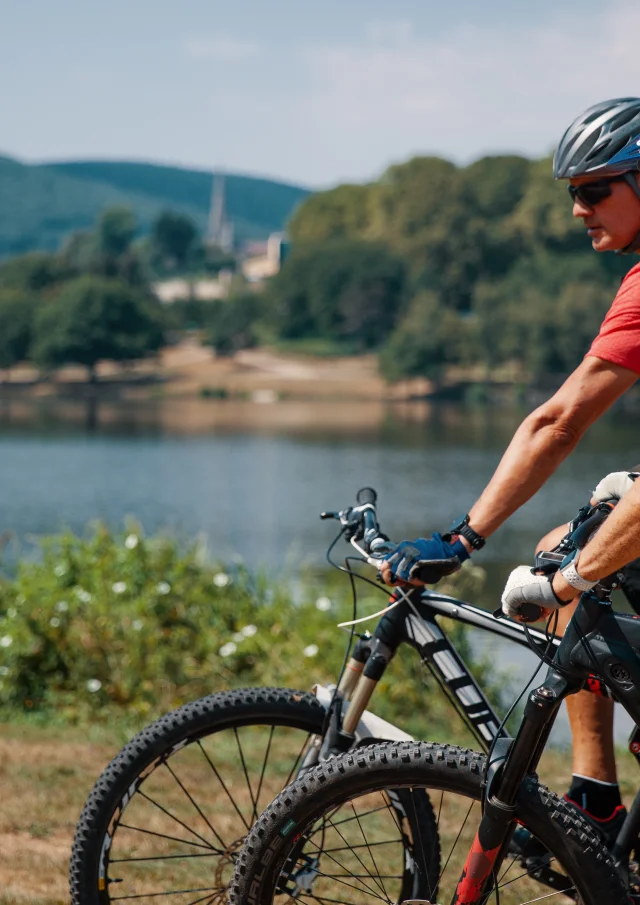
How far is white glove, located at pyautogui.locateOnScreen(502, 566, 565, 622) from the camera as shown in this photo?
2.35 metres

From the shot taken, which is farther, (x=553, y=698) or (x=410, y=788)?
(x=410, y=788)

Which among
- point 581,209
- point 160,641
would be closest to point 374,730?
point 581,209

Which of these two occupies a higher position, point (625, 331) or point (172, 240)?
point (172, 240)

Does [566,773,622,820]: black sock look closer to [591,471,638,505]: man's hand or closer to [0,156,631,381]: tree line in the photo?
[591,471,638,505]: man's hand

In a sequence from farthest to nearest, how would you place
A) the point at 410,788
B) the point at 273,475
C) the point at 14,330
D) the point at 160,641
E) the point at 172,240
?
the point at 172,240, the point at 14,330, the point at 273,475, the point at 160,641, the point at 410,788

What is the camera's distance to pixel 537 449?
9.41ft

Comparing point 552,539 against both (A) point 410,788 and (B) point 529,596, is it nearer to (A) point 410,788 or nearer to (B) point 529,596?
(B) point 529,596

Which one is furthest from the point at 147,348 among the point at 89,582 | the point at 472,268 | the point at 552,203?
the point at 89,582

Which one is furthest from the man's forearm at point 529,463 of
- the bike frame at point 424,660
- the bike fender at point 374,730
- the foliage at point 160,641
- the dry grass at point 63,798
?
the foliage at point 160,641

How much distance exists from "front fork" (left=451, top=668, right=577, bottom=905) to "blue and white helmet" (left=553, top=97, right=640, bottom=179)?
3.62 ft

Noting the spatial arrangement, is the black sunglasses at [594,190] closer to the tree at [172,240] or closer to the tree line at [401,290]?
the tree line at [401,290]

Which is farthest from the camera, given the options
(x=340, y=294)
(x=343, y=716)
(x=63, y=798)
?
(x=340, y=294)

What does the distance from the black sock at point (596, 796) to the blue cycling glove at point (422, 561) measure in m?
0.73

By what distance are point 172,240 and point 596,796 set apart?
189 meters
